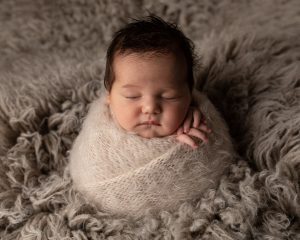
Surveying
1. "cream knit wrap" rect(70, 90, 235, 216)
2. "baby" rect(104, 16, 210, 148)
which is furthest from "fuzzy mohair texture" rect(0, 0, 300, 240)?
"baby" rect(104, 16, 210, 148)

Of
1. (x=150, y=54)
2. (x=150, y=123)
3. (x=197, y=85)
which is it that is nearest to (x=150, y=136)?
(x=150, y=123)

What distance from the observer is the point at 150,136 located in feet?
2.65

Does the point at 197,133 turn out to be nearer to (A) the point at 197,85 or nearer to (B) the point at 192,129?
(B) the point at 192,129

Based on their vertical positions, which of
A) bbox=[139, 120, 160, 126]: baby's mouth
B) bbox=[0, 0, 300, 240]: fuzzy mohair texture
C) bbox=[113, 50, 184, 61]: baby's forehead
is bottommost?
bbox=[0, 0, 300, 240]: fuzzy mohair texture

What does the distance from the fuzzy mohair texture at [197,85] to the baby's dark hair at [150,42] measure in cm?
19

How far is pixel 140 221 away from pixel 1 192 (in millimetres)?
259

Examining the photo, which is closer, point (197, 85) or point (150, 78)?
point (150, 78)

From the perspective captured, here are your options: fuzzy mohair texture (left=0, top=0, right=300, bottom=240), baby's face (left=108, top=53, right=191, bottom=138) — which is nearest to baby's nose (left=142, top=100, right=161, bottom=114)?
baby's face (left=108, top=53, right=191, bottom=138)

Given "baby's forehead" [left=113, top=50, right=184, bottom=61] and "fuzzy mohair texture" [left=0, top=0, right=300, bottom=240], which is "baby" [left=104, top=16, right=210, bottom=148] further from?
"fuzzy mohair texture" [left=0, top=0, right=300, bottom=240]

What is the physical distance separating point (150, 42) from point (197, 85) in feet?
0.92

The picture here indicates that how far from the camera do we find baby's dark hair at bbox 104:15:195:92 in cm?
77

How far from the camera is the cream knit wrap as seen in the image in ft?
2.61

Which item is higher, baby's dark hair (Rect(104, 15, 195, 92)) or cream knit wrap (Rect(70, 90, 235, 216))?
baby's dark hair (Rect(104, 15, 195, 92))

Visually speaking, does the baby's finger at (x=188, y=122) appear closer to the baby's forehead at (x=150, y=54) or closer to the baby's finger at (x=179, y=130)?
the baby's finger at (x=179, y=130)
